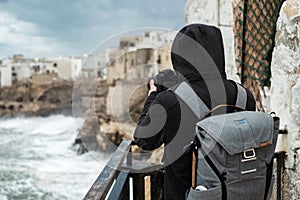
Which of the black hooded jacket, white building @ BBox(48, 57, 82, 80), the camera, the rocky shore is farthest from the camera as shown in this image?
white building @ BBox(48, 57, 82, 80)

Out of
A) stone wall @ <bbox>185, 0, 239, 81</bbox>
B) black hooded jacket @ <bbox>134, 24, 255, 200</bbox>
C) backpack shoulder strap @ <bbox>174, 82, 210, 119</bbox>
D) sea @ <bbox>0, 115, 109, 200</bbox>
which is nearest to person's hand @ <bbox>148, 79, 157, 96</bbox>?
black hooded jacket @ <bbox>134, 24, 255, 200</bbox>

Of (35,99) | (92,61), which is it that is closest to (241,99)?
(92,61)

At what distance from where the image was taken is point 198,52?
4.34 ft

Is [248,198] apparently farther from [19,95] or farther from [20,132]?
[19,95]

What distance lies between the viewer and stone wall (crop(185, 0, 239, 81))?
11.3 feet

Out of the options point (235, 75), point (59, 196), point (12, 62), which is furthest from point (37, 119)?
point (235, 75)

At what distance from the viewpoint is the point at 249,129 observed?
1229 mm

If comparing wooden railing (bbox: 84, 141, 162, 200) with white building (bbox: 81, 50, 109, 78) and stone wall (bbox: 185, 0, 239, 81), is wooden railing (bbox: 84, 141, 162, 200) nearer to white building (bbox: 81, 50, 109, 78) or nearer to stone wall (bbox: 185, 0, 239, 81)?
white building (bbox: 81, 50, 109, 78)

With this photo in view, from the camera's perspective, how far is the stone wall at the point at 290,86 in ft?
A: 6.36

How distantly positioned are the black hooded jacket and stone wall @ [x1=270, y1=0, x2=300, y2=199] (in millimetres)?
693

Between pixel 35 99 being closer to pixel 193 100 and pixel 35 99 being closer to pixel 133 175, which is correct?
pixel 133 175

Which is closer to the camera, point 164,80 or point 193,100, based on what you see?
point 193,100

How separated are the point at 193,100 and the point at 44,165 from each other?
856 inches

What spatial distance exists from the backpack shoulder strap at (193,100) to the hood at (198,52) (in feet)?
0.23
